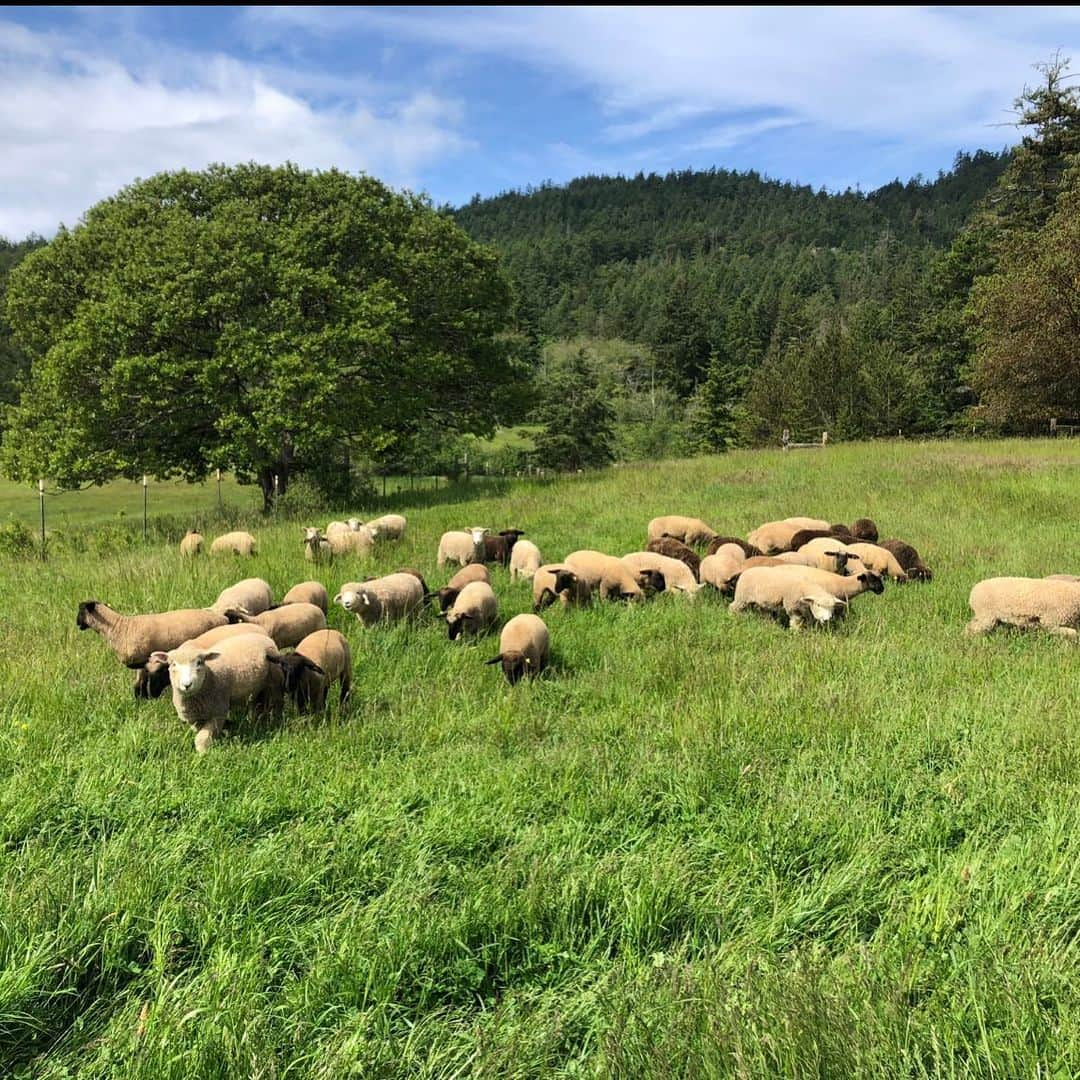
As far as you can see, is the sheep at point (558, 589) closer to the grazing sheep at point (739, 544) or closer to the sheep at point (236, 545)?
the grazing sheep at point (739, 544)

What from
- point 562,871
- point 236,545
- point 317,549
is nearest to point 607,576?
point 317,549

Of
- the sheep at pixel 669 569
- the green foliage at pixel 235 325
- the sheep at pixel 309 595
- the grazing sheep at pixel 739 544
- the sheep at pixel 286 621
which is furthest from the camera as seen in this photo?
the green foliage at pixel 235 325

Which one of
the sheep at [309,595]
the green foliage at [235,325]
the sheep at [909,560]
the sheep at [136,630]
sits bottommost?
the sheep at [909,560]

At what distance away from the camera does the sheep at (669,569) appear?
10.1 metres

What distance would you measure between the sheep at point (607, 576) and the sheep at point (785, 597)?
1435mm

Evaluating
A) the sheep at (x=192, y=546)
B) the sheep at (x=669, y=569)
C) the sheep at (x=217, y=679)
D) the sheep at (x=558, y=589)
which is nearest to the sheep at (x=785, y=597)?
the sheep at (x=669, y=569)

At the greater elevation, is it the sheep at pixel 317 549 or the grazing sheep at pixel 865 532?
the sheep at pixel 317 549

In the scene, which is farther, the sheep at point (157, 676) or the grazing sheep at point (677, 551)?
the grazing sheep at point (677, 551)

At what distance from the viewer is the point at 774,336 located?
98.9 m

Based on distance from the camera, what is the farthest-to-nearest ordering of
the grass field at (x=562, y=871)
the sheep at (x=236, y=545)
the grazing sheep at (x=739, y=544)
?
the sheep at (x=236, y=545), the grazing sheep at (x=739, y=544), the grass field at (x=562, y=871)

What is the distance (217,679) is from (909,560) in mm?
10319

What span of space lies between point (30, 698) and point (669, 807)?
5.26 m

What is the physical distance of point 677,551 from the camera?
11844 millimetres

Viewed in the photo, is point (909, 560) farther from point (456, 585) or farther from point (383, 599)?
point (383, 599)
